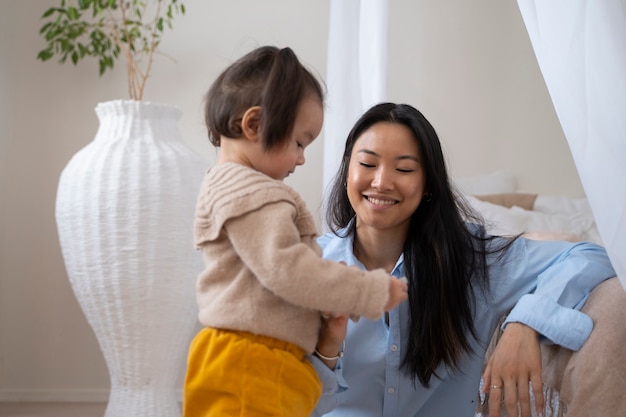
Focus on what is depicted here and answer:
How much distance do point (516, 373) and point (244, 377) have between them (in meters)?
0.50

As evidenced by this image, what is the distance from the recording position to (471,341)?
147cm

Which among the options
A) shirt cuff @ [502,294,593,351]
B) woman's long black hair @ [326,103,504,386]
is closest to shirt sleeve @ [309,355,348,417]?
woman's long black hair @ [326,103,504,386]

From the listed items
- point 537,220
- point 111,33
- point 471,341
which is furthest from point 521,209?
point 111,33

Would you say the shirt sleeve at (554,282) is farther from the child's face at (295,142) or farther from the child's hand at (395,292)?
the child's face at (295,142)

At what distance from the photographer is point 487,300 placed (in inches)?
57.4

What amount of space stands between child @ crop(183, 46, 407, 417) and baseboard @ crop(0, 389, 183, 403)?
221cm

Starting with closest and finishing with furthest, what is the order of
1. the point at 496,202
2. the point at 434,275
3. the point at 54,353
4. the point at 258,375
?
the point at 258,375 → the point at 434,275 → the point at 496,202 → the point at 54,353

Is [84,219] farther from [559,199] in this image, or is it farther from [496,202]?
[559,199]

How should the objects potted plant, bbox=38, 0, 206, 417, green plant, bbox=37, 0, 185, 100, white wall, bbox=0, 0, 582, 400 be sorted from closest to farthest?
potted plant, bbox=38, 0, 206, 417 < green plant, bbox=37, 0, 185, 100 < white wall, bbox=0, 0, 582, 400

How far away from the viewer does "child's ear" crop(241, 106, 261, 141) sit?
1.06 meters

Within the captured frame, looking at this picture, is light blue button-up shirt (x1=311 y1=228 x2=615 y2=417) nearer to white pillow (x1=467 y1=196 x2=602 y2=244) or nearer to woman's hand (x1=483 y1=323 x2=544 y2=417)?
woman's hand (x1=483 y1=323 x2=544 y2=417)

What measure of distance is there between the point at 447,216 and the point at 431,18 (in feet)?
6.19

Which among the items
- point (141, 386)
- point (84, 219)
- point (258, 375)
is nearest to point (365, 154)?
point (258, 375)

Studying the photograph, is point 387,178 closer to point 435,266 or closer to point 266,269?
point 435,266
